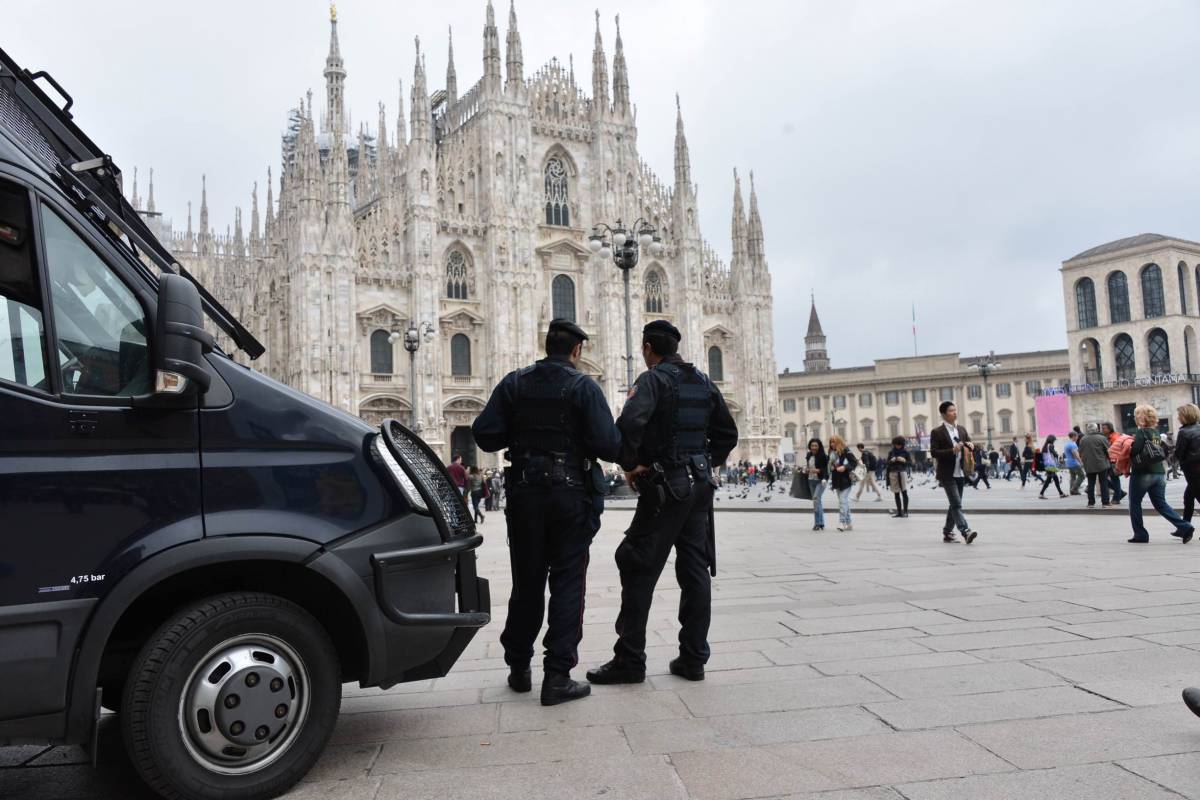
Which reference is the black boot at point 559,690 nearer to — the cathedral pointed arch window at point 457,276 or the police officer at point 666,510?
the police officer at point 666,510

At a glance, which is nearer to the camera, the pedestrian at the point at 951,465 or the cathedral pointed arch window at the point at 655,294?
the pedestrian at the point at 951,465

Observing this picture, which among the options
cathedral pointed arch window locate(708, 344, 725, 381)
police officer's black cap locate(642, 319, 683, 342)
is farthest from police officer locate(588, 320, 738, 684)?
cathedral pointed arch window locate(708, 344, 725, 381)

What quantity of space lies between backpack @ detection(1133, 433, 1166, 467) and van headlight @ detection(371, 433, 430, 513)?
8.86 meters

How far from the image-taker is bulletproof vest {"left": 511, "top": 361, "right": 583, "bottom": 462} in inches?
169

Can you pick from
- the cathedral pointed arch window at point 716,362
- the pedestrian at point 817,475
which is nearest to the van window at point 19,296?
the pedestrian at point 817,475

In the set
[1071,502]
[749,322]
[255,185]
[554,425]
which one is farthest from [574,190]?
[554,425]

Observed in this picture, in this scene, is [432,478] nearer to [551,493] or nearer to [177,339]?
[551,493]

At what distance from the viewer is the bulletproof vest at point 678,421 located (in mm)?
4609

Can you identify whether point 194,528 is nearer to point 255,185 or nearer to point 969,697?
point 969,697

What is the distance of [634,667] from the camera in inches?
177

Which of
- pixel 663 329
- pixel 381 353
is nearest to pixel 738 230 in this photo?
pixel 381 353

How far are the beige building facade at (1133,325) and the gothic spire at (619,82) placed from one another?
36.8m

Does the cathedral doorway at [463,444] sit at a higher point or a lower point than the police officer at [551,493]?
higher

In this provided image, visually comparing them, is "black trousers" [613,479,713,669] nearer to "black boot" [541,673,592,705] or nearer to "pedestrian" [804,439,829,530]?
"black boot" [541,673,592,705]
